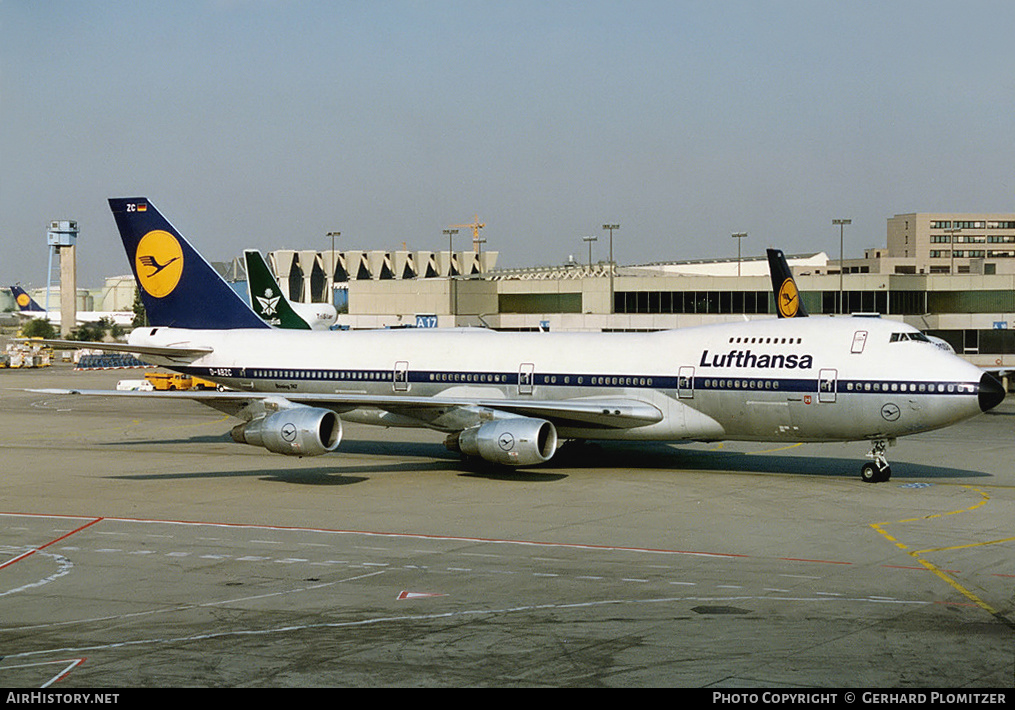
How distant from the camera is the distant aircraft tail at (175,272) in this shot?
43.2 m

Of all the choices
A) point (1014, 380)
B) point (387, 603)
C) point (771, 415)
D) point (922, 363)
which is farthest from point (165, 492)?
point (1014, 380)

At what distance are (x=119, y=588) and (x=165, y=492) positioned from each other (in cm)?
1207

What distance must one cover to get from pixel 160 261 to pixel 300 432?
14.0 m

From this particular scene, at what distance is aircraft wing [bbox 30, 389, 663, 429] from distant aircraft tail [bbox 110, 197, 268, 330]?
26.4 ft

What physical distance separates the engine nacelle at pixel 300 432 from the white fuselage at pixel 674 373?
83.0 inches

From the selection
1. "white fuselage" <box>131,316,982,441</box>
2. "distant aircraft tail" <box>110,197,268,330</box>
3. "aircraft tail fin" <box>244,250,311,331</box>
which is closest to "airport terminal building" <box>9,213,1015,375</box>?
"aircraft tail fin" <box>244,250,311,331</box>

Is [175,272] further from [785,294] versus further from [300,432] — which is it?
[785,294]

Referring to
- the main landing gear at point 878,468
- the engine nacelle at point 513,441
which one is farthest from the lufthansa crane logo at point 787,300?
the engine nacelle at point 513,441

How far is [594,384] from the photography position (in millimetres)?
36500

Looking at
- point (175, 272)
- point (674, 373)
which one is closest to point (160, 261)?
point (175, 272)

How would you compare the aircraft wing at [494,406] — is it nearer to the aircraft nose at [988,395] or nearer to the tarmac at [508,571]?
the tarmac at [508,571]

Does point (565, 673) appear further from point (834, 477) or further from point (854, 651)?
point (834, 477)

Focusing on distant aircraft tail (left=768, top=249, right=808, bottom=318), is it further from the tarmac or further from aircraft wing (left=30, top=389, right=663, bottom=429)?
aircraft wing (left=30, top=389, right=663, bottom=429)

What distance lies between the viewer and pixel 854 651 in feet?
51.4
